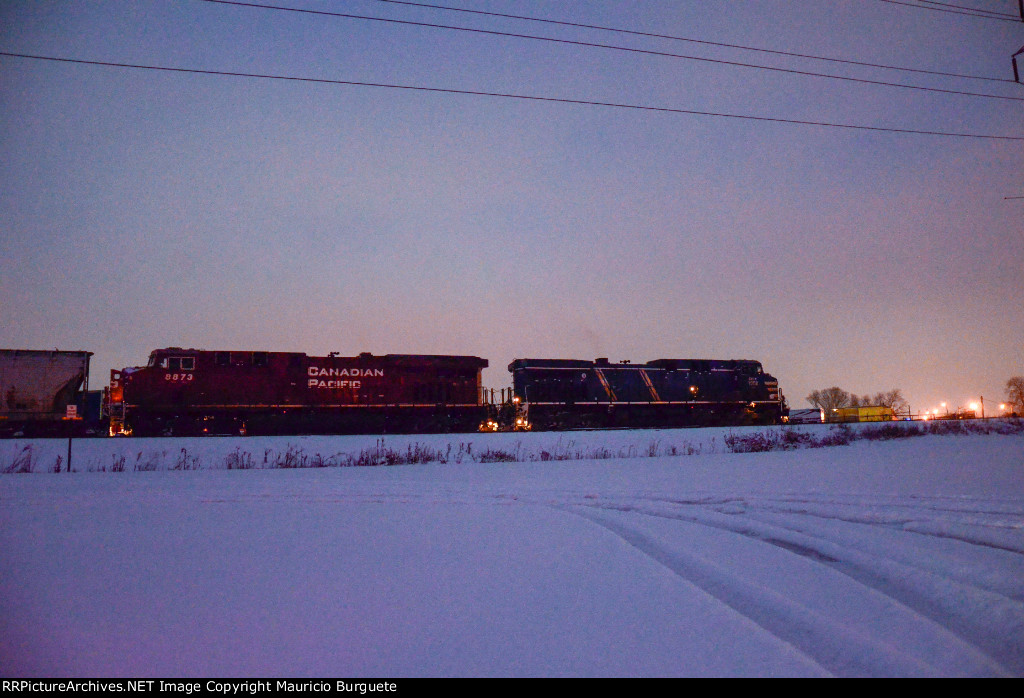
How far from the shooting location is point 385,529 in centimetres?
573

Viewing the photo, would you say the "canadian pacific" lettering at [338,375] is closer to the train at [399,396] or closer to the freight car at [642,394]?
the train at [399,396]

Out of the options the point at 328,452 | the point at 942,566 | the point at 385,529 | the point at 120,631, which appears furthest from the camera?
the point at 328,452

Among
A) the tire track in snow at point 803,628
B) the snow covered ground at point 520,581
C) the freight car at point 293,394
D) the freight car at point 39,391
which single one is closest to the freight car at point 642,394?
the freight car at point 293,394

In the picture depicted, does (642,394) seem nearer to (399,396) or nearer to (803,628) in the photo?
(399,396)

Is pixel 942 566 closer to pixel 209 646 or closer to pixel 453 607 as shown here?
pixel 453 607

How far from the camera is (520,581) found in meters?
4.08

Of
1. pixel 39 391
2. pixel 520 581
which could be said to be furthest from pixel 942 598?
pixel 39 391

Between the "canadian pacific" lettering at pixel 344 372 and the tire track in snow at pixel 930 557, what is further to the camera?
the "canadian pacific" lettering at pixel 344 372

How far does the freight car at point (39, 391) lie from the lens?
22688 mm

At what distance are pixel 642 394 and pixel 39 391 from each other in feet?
88.6

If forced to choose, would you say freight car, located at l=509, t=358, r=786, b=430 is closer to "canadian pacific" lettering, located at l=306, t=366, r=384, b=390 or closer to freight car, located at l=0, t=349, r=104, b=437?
"canadian pacific" lettering, located at l=306, t=366, r=384, b=390

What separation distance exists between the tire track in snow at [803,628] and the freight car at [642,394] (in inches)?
848

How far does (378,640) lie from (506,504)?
14.2 ft

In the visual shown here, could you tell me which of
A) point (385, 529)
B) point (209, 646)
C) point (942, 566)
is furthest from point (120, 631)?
point (942, 566)
